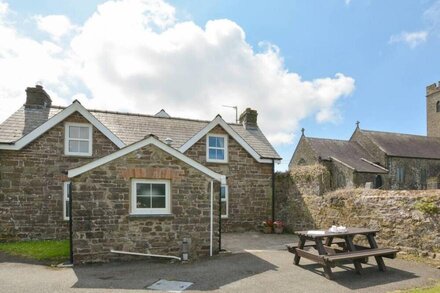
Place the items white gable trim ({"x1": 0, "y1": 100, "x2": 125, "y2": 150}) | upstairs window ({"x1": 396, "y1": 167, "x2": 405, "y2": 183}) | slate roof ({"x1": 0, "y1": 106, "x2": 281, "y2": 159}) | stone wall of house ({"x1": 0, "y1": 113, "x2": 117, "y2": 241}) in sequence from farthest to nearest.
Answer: upstairs window ({"x1": 396, "y1": 167, "x2": 405, "y2": 183}) < slate roof ({"x1": 0, "y1": 106, "x2": 281, "y2": 159}) < white gable trim ({"x1": 0, "y1": 100, "x2": 125, "y2": 150}) < stone wall of house ({"x1": 0, "y1": 113, "x2": 117, "y2": 241})

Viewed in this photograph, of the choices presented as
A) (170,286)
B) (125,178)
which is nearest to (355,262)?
(170,286)

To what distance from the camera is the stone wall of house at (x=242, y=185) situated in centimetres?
1596

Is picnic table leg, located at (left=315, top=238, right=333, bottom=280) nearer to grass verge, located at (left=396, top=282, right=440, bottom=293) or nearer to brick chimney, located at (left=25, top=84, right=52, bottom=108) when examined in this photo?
grass verge, located at (left=396, top=282, right=440, bottom=293)

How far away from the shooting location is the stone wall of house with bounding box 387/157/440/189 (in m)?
32.9

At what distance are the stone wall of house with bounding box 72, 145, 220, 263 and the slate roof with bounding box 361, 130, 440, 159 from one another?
97.5ft

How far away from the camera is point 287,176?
54.2ft

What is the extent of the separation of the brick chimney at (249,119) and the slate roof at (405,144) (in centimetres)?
2065

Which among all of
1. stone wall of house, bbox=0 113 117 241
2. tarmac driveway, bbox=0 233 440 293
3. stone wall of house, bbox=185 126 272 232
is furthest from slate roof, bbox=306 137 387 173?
stone wall of house, bbox=0 113 117 241

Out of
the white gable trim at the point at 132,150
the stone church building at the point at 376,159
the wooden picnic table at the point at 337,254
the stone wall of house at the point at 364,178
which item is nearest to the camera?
the wooden picnic table at the point at 337,254

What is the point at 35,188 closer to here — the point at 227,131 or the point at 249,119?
the point at 227,131

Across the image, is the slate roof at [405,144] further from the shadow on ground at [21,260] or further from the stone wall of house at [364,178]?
the shadow on ground at [21,260]

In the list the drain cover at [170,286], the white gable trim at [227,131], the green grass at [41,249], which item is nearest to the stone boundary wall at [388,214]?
the white gable trim at [227,131]

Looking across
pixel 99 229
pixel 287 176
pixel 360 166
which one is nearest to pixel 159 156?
pixel 99 229

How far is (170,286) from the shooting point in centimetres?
689
